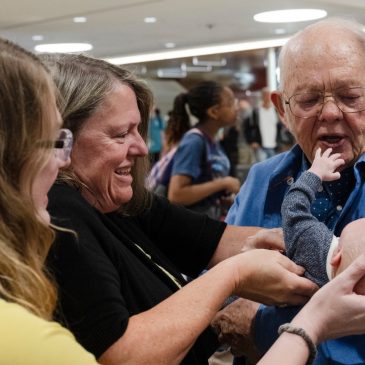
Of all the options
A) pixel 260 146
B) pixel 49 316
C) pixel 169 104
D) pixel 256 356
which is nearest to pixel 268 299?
pixel 256 356

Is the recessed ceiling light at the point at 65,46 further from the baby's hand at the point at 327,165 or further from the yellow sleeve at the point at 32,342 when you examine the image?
the yellow sleeve at the point at 32,342

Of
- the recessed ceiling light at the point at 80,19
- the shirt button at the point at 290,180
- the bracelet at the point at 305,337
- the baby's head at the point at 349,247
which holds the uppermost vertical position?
the baby's head at the point at 349,247

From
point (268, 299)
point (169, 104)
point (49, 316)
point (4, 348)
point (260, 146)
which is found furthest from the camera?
point (169, 104)

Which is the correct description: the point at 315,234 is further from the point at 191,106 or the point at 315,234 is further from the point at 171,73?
the point at 171,73

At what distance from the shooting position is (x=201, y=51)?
13.9m

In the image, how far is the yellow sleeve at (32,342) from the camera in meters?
1.08

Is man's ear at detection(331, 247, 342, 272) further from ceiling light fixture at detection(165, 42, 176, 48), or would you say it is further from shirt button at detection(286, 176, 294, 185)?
ceiling light fixture at detection(165, 42, 176, 48)

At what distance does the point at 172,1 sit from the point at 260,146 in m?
3.71

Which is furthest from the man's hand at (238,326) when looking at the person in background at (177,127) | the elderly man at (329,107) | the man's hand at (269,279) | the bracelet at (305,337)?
the person in background at (177,127)

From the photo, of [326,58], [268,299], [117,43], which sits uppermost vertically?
[326,58]

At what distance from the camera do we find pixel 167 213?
6.96 feet

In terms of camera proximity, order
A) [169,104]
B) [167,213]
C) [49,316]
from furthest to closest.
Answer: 1. [169,104]
2. [167,213]
3. [49,316]

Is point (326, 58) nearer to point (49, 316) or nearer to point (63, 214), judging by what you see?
point (63, 214)

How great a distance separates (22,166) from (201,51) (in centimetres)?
1289
